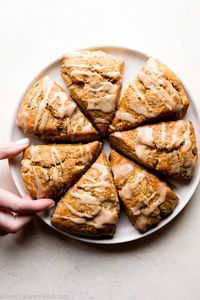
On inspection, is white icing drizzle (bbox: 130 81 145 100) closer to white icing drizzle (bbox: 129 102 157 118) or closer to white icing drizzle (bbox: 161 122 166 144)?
white icing drizzle (bbox: 129 102 157 118)

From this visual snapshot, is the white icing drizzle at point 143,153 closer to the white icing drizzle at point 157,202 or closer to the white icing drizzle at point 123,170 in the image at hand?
the white icing drizzle at point 123,170

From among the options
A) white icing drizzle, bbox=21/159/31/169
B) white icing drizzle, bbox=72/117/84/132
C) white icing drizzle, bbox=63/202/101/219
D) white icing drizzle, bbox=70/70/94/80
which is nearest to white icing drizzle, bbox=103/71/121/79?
white icing drizzle, bbox=70/70/94/80

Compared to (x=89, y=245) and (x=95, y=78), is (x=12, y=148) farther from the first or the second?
(x=89, y=245)

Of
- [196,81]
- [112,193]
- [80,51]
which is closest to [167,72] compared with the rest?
[196,81]

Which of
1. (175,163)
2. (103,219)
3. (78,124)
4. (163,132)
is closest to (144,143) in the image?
(163,132)

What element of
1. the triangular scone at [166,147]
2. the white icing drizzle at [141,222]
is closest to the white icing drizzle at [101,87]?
the triangular scone at [166,147]

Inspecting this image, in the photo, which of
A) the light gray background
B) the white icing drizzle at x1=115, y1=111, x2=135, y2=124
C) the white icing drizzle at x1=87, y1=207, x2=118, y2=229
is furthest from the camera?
the light gray background
